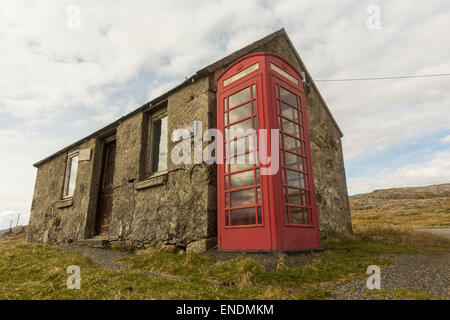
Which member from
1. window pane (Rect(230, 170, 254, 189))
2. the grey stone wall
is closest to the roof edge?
the grey stone wall

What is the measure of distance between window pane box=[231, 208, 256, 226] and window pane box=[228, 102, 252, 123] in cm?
158

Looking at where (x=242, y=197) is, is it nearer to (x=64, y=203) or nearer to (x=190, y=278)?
(x=190, y=278)

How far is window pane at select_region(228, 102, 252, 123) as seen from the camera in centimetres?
461

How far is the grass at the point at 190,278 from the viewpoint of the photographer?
2.17 meters

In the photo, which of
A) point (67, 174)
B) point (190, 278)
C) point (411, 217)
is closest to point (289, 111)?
point (190, 278)

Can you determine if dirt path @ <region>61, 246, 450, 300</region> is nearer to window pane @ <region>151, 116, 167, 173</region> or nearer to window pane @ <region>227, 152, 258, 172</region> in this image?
window pane @ <region>227, 152, 258, 172</region>

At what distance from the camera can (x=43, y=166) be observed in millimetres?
11188

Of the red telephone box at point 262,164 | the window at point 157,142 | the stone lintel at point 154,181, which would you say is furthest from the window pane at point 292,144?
the window at point 157,142

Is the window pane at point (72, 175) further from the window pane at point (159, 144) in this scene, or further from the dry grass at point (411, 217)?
the dry grass at point (411, 217)

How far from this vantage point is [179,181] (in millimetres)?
5445

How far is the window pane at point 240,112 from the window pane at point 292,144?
761 mm

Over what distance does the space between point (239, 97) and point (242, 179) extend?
4.95 ft
